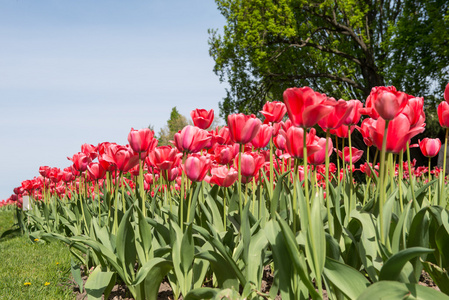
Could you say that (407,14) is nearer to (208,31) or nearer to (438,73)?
(438,73)

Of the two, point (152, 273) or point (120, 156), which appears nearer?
point (152, 273)

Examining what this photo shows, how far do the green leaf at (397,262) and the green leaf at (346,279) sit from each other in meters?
0.10

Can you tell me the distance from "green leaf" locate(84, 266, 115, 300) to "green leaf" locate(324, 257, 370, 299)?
1420mm

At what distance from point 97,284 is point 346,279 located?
1.55 m

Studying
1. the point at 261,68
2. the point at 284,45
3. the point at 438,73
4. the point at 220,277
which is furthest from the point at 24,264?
the point at 438,73

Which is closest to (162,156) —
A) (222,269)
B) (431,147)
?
(222,269)

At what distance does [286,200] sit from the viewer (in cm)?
274

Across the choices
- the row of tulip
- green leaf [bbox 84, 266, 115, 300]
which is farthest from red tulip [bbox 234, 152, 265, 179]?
green leaf [bbox 84, 266, 115, 300]

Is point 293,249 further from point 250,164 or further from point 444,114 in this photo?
point 444,114

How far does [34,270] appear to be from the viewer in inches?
168

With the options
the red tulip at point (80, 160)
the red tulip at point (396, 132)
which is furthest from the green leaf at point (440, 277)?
the red tulip at point (80, 160)

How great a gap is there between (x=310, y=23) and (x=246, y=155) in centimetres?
1617

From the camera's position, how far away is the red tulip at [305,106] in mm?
1638

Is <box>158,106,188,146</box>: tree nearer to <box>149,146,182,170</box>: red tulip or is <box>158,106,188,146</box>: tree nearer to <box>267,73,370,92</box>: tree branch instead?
<box>267,73,370,92</box>: tree branch
